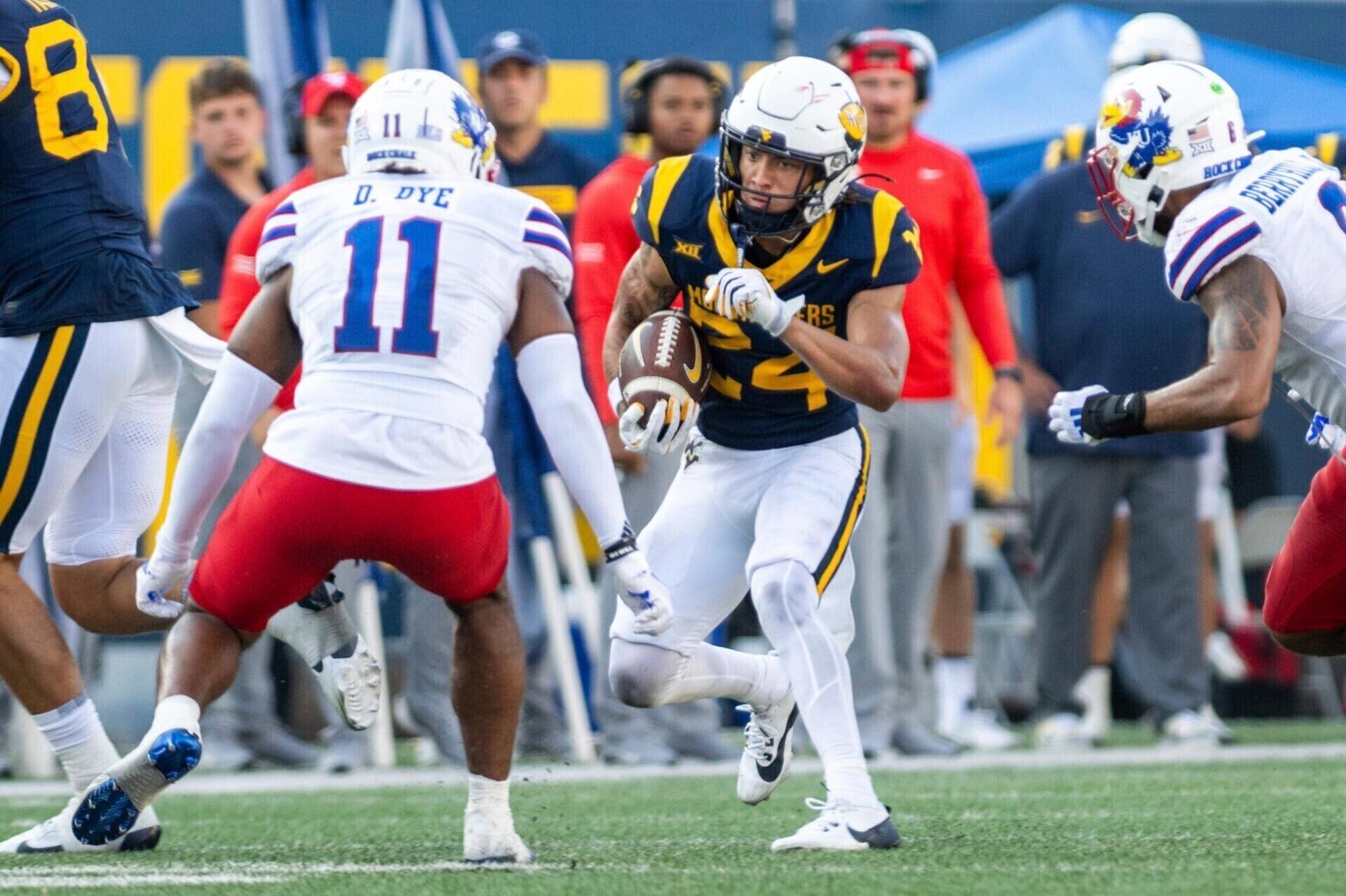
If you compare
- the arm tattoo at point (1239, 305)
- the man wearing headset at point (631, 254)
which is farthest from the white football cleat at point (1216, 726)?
the arm tattoo at point (1239, 305)

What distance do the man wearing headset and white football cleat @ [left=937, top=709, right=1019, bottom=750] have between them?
0.96 meters

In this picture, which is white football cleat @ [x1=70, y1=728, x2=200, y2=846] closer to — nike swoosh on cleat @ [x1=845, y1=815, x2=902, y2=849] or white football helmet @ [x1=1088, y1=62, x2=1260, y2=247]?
nike swoosh on cleat @ [x1=845, y1=815, x2=902, y2=849]

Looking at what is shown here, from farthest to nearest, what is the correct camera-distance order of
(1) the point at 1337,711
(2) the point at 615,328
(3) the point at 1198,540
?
(1) the point at 1337,711 → (3) the point at 1198,540 → (2) the point at 615,328

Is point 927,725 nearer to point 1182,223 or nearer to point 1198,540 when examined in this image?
point 1198,540

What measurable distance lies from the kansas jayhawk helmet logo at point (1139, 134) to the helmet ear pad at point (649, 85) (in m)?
2.49

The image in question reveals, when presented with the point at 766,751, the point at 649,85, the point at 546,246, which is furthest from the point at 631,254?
the point at 546,246

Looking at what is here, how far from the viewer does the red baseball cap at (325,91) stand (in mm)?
6734

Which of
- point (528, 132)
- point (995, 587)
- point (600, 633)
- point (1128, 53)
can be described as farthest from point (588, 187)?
point (995, 587)

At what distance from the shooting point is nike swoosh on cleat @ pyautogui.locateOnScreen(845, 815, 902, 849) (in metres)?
4.34

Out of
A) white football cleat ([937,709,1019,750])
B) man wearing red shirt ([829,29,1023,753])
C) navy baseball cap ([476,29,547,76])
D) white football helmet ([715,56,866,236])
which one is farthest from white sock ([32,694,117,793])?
white football cleat ([937,709,1019,750])

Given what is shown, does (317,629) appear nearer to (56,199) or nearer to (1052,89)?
(56,199)

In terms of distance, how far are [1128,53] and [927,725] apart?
7.88 ft

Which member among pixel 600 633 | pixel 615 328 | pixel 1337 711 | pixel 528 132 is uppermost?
pixel 528 132

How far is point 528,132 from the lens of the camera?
24.1ft
